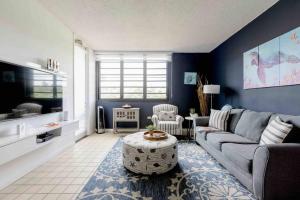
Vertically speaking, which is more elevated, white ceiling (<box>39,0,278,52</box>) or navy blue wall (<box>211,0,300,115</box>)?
white ceiling (<box>39,0,278,52</box>)

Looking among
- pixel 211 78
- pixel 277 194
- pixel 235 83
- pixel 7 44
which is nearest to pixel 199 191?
pixel 277 194

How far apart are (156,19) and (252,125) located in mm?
2444

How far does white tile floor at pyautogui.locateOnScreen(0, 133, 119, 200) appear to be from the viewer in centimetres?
188

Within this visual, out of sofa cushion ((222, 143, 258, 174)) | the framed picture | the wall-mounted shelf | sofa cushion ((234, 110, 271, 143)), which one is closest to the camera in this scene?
the wall-mounted shelf

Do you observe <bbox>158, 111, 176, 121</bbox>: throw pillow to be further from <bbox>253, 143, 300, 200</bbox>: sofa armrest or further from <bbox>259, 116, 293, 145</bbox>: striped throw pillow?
<bbox>253, 143, 300, 200</bbox>: sofa armrest

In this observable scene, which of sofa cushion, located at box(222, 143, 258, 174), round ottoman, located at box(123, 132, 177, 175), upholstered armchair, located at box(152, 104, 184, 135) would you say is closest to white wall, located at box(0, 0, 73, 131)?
round ottoman, located at box(123, 132, 177, 175)

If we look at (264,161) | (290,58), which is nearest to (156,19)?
(290,58)

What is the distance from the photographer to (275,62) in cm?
255

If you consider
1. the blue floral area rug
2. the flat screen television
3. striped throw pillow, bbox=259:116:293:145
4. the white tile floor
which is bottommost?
the white tile floor

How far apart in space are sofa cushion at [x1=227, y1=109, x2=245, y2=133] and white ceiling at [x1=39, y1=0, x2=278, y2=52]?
1728mm

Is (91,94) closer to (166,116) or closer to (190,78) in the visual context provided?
(166,116)

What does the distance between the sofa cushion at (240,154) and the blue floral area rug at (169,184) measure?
318 millimetres

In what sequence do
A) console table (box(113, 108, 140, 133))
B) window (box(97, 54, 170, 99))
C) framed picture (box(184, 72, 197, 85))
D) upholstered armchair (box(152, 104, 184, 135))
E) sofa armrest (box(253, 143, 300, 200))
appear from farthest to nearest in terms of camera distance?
window (box(97, 54, 170, 99)), framed picture (box(184, 72, 197, 85)), console table (box(113, 108, 140, 133)), upholstered armchair (box(152, 104, 184, 135)), sofa armrest (box(253, 143, 300, 200))

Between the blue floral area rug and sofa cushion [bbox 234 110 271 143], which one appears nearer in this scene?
the blue floral area rug
